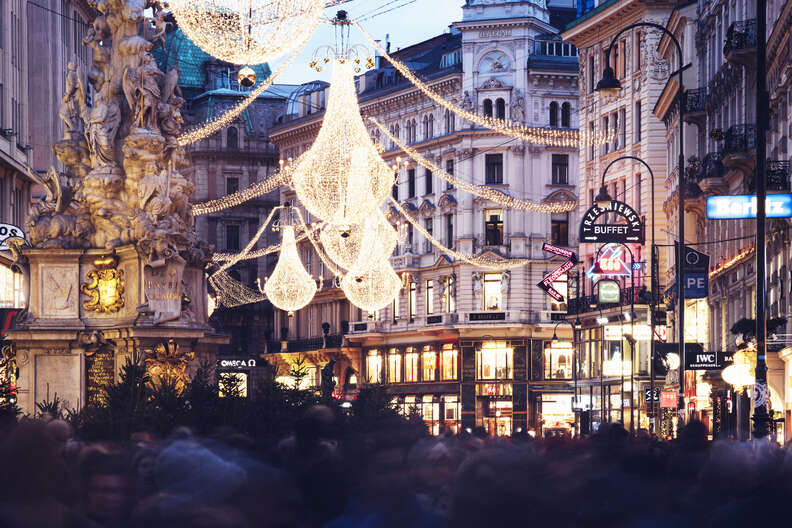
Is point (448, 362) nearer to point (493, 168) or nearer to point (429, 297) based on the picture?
point (429, 297)

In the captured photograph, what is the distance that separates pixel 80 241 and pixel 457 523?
2199 centimetres

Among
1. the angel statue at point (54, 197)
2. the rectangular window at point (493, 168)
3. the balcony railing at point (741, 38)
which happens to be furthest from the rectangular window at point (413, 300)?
the angel statue at point (54, 197)

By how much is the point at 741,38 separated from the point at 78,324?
22.7 meters

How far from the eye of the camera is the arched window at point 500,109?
89.4 m

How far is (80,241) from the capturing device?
96.7 feet

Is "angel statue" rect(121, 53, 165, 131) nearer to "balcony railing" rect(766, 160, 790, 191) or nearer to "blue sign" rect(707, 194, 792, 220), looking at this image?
"blue sign" rect(707, 194, 792, 220)

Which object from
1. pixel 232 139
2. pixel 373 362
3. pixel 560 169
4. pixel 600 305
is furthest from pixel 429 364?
pixel 232 139

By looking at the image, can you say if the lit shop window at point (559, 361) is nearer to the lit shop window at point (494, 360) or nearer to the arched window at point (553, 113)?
the lit shop window at point (494, 360)

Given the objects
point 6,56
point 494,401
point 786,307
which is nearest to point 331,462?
point 786,307

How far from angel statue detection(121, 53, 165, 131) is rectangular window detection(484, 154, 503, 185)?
61.7 meters

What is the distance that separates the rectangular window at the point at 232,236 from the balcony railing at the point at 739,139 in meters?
70.3

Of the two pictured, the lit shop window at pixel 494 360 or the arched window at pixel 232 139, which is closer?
the lit shop window at pixel 494 360

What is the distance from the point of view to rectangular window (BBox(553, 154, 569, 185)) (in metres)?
90.7

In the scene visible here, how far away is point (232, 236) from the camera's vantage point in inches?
4557
